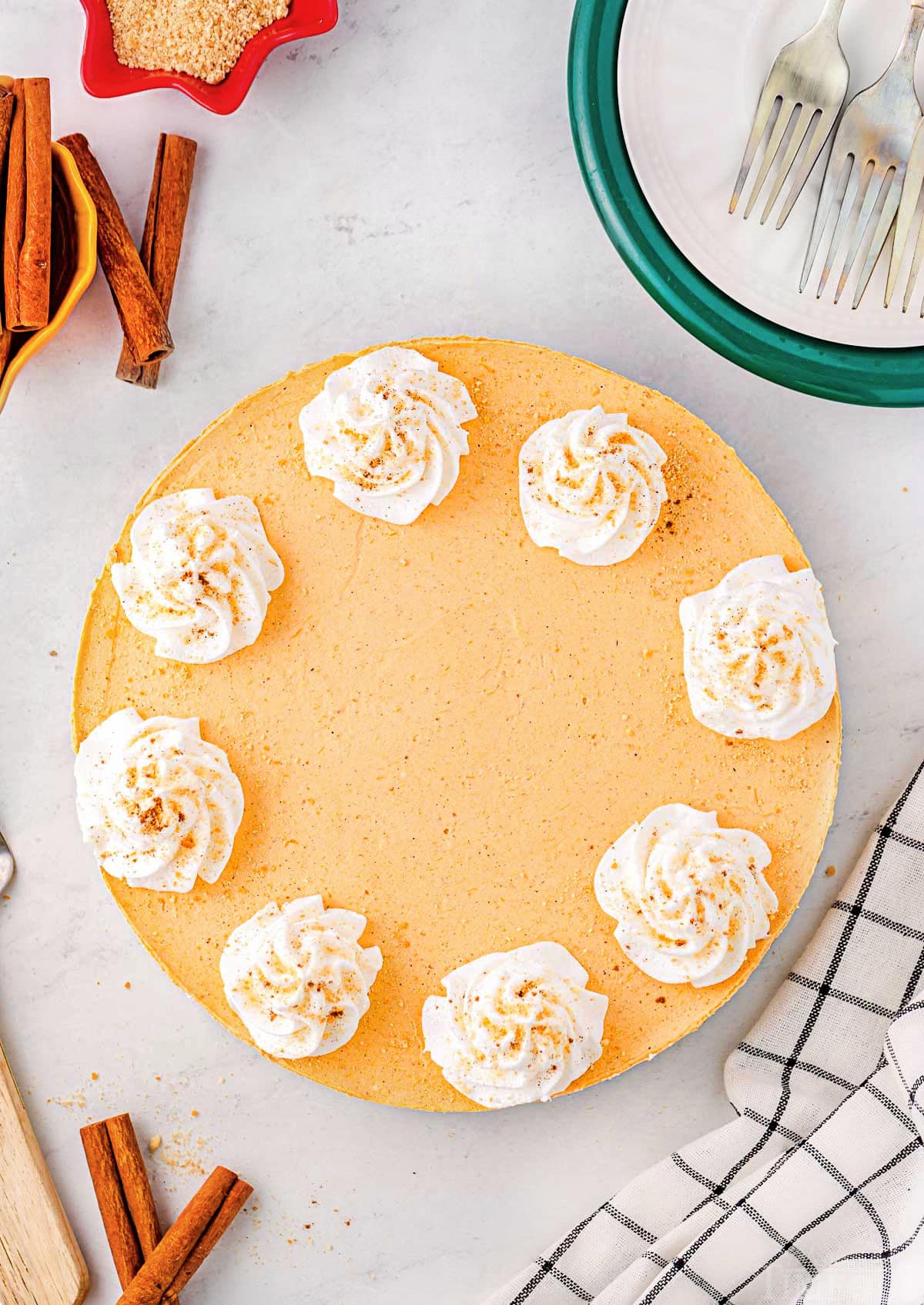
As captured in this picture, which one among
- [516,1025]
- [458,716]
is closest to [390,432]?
[458,716]


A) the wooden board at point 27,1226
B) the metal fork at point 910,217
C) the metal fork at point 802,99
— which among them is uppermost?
the metal fork at point 802,99

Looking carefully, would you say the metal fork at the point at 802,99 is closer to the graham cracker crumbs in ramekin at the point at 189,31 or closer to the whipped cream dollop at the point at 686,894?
the graham cracker crumbs in ramekin at the point at 189,31

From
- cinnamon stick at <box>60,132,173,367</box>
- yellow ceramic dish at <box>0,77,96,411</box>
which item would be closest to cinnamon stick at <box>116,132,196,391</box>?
cinnamon stick at <box>60,132,173,367</box>

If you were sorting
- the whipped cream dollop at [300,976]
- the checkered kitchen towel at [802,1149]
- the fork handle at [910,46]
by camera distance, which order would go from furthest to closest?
the checkered kitchen towel at [802,1149]
the whipped cream dollop at [300,976]
the fork handle at [910,46]

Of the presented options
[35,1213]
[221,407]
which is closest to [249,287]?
[221,407]

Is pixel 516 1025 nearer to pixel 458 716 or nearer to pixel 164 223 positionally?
pixel 458 716

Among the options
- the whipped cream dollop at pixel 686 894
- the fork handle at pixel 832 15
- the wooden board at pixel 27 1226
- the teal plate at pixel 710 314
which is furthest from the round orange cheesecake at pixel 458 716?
the fork handle at pixel 832 15

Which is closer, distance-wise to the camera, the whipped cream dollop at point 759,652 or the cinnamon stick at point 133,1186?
the whipped cream dollop at point 759,652
